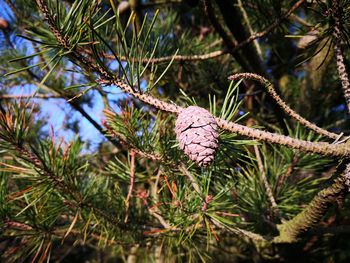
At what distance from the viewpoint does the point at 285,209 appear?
552 millimetres

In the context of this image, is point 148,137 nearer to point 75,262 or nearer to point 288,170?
point 288,170

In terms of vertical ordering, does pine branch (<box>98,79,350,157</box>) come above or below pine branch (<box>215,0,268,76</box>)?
below

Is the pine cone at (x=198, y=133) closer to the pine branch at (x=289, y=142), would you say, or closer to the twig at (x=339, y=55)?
the pine branch at (x=289, y=142)

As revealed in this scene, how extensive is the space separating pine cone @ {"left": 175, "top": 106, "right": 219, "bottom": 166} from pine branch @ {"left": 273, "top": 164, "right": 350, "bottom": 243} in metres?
0.13

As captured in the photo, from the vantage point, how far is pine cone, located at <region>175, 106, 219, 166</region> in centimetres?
27

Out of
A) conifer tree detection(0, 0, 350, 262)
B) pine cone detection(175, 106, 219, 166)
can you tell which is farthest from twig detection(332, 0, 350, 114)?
pine cone detection(175, 106, 219, 166)

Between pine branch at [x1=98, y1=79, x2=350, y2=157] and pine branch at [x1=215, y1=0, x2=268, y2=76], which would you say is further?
pine branch at [x1=215, y1=0, x2=268, y2=76]

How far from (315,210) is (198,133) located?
0.71 ft

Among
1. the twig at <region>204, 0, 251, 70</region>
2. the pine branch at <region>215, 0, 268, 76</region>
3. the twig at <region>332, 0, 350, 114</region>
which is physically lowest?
the twig at <region>332, 0, 350, 114</region>

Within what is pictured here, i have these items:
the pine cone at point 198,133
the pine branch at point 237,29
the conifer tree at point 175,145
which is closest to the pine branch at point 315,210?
the conifer tree at point 175,145

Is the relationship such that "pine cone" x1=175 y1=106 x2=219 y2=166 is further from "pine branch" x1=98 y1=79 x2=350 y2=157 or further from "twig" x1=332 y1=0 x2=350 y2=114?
"twig" x1=332 y1=0 x2=350 y2=114

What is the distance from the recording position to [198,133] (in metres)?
0.27

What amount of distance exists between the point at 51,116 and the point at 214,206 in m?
0.88

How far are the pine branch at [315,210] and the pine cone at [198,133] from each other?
0.13 m
